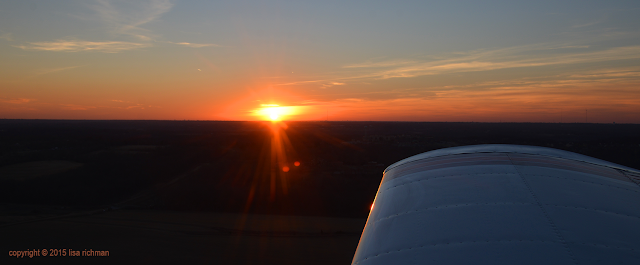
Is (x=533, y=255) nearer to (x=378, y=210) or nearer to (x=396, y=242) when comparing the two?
(x=396, y=242)

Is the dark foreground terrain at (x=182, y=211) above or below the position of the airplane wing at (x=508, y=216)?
above

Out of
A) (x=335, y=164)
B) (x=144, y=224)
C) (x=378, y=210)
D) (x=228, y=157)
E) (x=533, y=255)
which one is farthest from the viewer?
(x=228, y=157)

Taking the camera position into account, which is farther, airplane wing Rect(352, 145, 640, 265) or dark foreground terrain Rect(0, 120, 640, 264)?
dark foreground terrain Rect(0, 120, 640, 264)

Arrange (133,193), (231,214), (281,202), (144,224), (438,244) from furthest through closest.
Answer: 1. (133,193)
2. (281,202)
3. (231,214)
4. (144,224)
5. (438,244)

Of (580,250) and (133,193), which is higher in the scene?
(133,193)

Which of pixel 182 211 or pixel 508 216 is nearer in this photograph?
pixel 508 216

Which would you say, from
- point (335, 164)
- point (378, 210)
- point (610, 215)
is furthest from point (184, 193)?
point (610, 215)

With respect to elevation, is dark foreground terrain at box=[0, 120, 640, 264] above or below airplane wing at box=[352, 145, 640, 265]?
above

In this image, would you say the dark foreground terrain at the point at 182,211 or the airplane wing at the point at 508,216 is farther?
the dark foreground terrain at the point at 182,211
